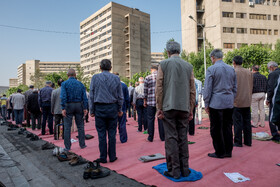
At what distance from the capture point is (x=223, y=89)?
4598 millimetres

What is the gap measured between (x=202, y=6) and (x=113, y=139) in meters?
64.0

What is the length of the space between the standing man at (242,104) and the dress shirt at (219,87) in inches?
37.7

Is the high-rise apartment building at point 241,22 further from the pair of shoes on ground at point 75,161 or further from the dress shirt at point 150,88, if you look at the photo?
the pair of shoes on ground at point 75,161

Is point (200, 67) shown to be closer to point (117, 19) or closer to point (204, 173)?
point (204, 173)

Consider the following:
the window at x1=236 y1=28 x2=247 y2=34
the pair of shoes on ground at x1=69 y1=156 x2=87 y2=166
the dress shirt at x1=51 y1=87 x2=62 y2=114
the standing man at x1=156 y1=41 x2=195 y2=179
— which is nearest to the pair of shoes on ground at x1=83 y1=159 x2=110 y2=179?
the pair of shoes on ground at x1=69 y1=156 x2=87 y2=166

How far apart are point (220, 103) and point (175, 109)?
140 cm

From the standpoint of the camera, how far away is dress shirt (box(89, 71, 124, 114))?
4730 millimetres

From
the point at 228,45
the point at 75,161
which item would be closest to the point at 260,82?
the point at 75,161

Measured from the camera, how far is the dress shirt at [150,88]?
259 inches

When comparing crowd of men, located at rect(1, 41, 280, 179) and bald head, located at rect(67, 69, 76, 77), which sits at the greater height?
bald head, located at rect(67, 69, 76, 77)

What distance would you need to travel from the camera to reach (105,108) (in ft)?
15.5

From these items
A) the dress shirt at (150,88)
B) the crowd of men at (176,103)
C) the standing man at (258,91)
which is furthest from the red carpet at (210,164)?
the standing man at (258,91)

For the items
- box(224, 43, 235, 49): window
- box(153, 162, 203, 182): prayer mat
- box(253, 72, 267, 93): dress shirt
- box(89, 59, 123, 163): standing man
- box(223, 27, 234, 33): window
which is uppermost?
box(223, 27, 234, 33): window

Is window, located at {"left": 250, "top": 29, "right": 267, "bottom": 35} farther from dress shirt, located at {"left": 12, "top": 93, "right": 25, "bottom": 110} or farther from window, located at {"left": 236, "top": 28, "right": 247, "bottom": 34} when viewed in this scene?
dress shirt, located at {"left": 12, "top": 93, "right": 25, "bottom": 110}
